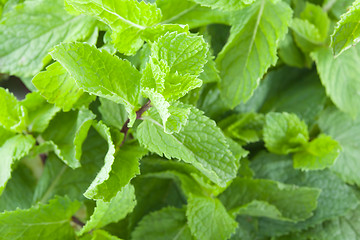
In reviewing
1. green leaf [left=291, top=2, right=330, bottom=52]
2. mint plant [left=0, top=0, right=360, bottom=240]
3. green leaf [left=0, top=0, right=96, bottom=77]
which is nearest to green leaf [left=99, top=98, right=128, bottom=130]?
mint plant [left=0, top=0, right=360, bottom=240]

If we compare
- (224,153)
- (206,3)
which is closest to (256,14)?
(206,3)

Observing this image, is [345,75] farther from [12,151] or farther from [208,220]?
[12,151]

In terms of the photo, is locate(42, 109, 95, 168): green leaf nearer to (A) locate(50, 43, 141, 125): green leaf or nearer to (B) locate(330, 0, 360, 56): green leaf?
(A) locate(50, 43, 141, 125): green leaf

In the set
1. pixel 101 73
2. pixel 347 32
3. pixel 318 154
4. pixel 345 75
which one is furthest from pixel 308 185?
pixel 101 73

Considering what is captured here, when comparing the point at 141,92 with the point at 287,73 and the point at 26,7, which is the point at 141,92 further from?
the point at 287,73

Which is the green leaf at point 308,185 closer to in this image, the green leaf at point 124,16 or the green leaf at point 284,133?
the green leaf at point 284,133

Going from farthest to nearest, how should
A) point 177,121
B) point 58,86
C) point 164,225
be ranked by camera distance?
point 164,225 < point 58,86 < point 177,121

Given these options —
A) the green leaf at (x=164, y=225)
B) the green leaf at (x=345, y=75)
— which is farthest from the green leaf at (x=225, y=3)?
the green leaf at (x=164, y=225)
